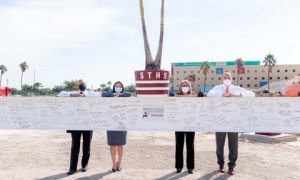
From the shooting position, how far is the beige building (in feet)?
339

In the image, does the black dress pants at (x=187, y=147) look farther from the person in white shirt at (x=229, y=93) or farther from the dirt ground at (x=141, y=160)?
the person in white shirt at (x=229, y=93)

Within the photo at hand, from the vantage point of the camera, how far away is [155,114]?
6859 millimetres

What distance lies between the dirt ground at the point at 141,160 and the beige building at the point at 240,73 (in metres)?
92.3

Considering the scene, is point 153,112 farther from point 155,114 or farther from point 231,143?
point 231,143

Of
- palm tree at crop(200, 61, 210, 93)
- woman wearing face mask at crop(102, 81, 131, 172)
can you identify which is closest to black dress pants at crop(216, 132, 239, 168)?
woman wearing face mask at crop(102, 81, 131, 172)

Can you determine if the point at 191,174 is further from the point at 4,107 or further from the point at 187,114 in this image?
the point at 4,107

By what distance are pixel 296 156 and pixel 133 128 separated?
5443mm

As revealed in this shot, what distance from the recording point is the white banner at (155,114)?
670 centimetres

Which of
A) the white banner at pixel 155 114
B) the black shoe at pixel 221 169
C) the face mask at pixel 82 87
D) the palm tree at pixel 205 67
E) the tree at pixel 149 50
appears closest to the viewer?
the white banner at pixel 155 114

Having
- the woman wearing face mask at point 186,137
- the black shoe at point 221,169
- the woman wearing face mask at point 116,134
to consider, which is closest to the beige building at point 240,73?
the black shoe at point 221,169

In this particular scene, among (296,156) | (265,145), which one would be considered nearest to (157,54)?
(265,145)

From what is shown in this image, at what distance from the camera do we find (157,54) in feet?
73.4

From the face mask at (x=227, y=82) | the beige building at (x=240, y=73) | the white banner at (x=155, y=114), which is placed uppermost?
the beige building at (x=240, y=73)

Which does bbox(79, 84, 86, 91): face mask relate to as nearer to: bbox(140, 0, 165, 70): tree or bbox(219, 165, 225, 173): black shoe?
bbox(219, 165, 225, 173): black shoe
